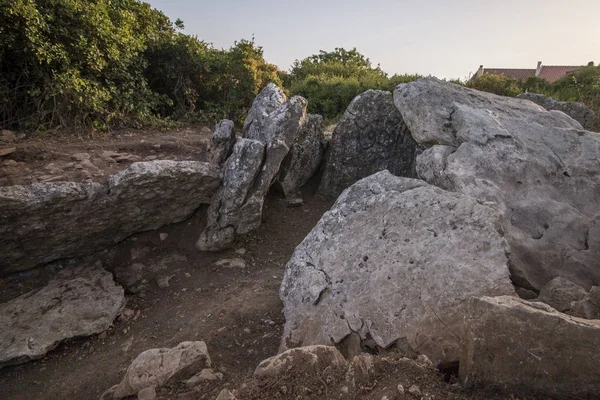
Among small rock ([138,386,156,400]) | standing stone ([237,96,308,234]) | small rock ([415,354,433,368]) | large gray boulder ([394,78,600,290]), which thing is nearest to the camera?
small rock ([415,354,433,368])

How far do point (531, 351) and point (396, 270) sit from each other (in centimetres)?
151

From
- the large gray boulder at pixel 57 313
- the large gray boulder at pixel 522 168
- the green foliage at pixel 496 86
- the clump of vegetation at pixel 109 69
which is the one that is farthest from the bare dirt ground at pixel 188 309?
the green foliage at pixel 496 86

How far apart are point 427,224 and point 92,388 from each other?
3.65 m

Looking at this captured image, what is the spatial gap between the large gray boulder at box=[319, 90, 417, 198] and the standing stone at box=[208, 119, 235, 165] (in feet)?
5.94

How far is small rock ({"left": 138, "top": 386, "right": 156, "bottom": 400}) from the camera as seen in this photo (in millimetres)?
2999

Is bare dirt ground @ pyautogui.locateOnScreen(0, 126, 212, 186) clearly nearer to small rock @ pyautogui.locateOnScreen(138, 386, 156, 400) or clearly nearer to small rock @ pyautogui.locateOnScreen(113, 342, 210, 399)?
small rock @ pyautogui.locateOnScreen(113, 342, 210, 399)

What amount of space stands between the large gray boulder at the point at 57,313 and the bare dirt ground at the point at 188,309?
0.13m

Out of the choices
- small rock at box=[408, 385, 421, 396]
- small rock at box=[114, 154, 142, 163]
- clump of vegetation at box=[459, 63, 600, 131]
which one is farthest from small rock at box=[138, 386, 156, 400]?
clump of vegetation at box=[459, 63, 600, 131]

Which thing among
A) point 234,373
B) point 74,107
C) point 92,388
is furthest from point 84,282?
point 74,107

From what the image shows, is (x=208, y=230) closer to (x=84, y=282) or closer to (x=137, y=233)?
(x=137, y=233)

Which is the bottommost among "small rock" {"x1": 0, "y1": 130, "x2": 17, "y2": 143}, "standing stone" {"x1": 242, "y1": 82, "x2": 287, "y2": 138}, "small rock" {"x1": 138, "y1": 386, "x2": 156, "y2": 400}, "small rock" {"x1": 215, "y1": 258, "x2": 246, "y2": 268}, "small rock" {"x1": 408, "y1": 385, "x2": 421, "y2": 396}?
"small rock" {"x1": 138, "y1": 386, "x2": 156, "y2": 400}

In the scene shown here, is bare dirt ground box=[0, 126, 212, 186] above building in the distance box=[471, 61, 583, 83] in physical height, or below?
below

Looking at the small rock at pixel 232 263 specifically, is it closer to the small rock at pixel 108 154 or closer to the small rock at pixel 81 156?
the small rock at pixel 108 154

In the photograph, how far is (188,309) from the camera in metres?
5.04
